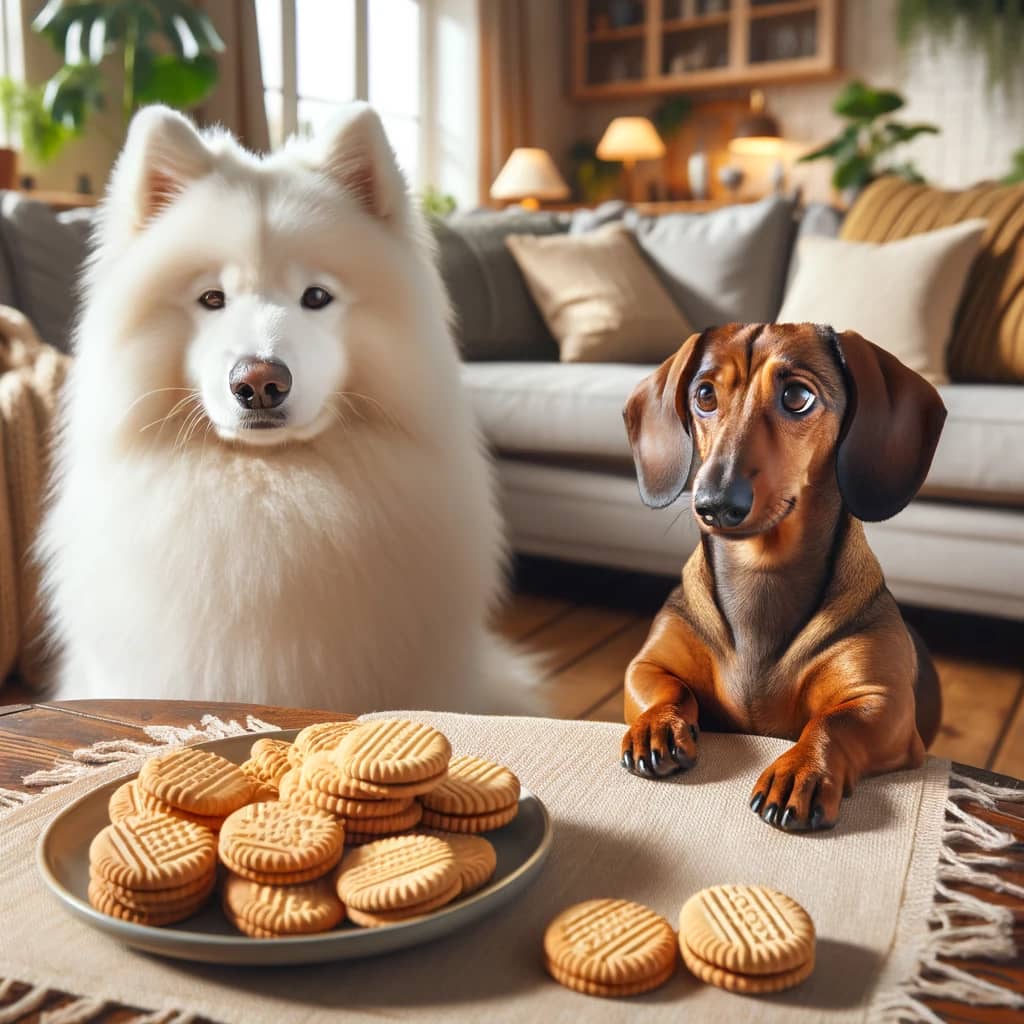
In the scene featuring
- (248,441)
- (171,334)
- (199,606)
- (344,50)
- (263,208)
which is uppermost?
(344,50)

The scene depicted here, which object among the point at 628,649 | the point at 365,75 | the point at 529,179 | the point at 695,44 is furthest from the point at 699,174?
the point at 628,649

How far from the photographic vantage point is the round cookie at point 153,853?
52cm

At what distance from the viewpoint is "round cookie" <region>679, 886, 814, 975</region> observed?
1.60 ft

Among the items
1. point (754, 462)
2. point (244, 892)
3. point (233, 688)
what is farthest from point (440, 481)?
point (244, 892)

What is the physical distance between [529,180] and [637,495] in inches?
166

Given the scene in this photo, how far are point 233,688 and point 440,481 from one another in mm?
341

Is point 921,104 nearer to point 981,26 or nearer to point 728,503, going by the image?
point 981,26

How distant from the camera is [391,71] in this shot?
6.77 m

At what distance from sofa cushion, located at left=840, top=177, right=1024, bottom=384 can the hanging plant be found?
13.8 ft

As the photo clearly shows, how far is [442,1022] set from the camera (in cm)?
48

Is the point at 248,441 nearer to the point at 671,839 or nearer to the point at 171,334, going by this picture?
the point at 171,334

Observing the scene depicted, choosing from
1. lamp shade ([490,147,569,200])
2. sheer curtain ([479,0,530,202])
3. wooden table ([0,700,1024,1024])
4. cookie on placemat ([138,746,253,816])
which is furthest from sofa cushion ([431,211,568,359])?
sheer curtain ([479,0,530,202])

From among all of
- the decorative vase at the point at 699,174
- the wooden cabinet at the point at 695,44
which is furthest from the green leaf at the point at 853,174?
the decorative vase at the point at 699,174

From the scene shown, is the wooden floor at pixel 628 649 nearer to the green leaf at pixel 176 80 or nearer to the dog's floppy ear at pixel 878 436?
the dog's floppy ear at pixel 878 436
